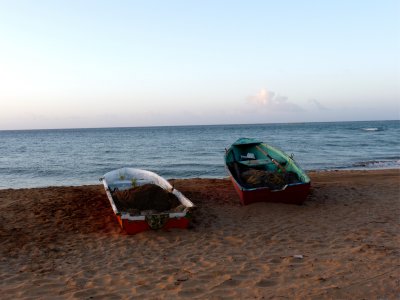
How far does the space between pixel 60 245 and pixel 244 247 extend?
11.0 feet

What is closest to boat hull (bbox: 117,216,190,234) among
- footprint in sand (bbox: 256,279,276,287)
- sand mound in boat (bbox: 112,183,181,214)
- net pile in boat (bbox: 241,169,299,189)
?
sand mound in boat (bbox: 112,183,181,214)

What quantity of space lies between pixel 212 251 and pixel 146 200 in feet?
8.91

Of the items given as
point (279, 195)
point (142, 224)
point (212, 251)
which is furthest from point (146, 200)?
point (279, 195)

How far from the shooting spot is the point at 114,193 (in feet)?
30.9

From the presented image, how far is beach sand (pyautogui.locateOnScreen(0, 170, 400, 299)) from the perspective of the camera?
470 cm

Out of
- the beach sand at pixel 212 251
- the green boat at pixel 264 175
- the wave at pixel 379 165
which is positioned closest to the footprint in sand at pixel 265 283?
the beach sand at pixel 212 251

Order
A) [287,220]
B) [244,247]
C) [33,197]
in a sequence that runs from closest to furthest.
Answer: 1. [244,247]
2. [287,220]
3. [33,197]

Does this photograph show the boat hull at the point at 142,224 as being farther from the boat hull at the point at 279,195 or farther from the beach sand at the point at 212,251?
the boat hull at the point at 279,195

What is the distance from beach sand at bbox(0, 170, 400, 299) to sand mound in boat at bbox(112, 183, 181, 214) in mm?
571

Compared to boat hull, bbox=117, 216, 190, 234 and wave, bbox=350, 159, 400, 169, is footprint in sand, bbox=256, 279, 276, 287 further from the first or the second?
wave, bbox=350, 159, 400, 169

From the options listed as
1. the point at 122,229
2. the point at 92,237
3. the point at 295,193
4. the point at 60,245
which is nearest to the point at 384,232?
the point at 295,193

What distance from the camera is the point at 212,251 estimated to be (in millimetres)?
6371

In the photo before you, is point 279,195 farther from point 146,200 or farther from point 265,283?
point 265,283

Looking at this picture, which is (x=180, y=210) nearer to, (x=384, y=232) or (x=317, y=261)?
(x=317, y=261)
